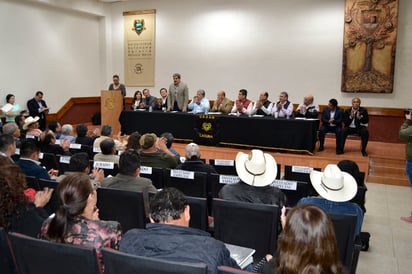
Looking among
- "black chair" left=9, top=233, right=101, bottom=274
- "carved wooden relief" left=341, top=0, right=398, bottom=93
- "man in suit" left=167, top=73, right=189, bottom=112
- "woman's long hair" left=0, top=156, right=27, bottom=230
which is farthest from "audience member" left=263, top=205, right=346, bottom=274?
"carved wooden relief" left=341, top=0, right=398, bottom=93

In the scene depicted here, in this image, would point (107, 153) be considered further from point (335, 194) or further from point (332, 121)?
point (332, 121)

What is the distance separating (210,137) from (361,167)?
2.79 metres

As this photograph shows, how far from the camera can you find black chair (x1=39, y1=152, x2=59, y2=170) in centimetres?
419

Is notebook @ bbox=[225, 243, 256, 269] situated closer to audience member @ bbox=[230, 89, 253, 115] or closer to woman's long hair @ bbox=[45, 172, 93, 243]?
woman's long hair @ bbox=[45, 172, 93, 243]

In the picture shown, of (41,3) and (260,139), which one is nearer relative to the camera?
(260,139)

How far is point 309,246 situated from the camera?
→ 128 cm

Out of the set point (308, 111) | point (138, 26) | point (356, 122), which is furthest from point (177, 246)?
point (138, 26)

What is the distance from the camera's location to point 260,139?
22.4 ft

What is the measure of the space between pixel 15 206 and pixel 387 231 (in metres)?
3.55

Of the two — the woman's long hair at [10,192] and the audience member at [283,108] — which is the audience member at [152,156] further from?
the audience member at [283,108]

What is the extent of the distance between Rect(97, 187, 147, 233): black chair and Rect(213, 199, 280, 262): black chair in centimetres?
52

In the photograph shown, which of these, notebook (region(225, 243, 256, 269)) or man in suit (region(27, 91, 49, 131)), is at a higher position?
man in suit (region(27, 91, 49, 131))

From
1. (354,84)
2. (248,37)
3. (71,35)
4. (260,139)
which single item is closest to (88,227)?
(260,139)

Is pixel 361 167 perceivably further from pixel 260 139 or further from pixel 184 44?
pixel 184 44
